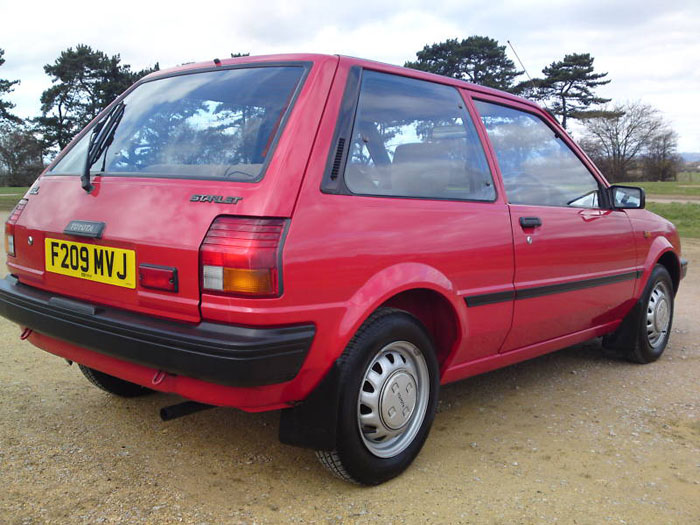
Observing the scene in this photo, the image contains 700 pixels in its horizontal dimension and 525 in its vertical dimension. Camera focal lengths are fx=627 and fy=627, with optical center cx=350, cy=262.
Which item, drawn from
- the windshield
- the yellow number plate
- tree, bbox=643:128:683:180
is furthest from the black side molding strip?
tree, bbox=643:128:683:180

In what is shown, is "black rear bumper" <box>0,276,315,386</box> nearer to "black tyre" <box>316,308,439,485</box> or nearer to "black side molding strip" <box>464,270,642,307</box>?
"black tyre" <box>316,308,439,485</box>

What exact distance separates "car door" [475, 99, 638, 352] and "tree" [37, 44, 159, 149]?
33.8m

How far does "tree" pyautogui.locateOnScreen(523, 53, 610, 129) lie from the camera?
127 feet

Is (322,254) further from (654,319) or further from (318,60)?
(654,319)

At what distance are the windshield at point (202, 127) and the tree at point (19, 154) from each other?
3412cm

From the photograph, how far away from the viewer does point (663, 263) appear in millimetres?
4754

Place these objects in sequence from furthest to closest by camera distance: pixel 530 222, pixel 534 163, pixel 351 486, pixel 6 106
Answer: pixel 6 106 < pixel 534 163 < pixel 530 222 < pixel 351 486

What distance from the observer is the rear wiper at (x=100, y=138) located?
2.70 m

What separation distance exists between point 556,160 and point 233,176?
2302mm

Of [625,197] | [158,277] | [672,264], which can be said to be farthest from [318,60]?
[672,264]

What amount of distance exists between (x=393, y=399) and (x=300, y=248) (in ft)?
2.74

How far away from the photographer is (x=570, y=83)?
39.3m

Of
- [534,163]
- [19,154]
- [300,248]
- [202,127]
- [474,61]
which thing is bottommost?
[300,248]

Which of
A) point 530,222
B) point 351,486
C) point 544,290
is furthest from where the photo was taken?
point 544,290
